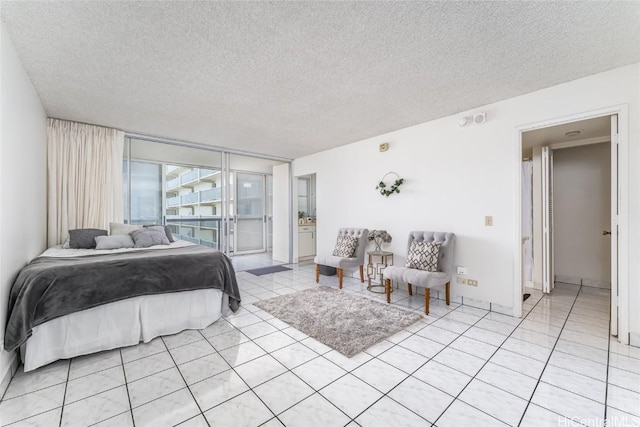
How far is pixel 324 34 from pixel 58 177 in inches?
158

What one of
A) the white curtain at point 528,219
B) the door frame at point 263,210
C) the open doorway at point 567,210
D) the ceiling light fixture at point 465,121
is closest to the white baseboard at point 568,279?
the open doorway at point 567,210

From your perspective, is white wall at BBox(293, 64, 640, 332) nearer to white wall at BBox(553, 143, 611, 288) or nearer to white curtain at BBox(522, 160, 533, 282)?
white curtain at BBox(522, 160, 533, 282)

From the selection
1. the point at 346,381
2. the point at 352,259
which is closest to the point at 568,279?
the point at 352,259

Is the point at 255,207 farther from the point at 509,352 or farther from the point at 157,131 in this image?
the point at 509,352

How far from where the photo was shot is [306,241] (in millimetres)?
6426

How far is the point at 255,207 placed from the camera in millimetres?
7152

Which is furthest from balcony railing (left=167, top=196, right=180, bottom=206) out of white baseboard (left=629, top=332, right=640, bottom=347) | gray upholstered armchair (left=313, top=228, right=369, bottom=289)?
white baseboard (left=629, top=332, right=640, bottom=347)

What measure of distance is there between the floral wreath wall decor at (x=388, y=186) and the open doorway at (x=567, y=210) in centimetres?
166

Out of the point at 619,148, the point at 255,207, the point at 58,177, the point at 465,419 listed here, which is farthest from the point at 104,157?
the point at 619,148

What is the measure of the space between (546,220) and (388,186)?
2.24m

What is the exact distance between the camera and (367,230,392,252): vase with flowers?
13.6 ft

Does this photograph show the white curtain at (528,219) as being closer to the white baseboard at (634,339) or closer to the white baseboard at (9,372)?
the white baseboard at (634,339)

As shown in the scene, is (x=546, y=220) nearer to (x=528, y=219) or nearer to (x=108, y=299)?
(x=528, y=219)

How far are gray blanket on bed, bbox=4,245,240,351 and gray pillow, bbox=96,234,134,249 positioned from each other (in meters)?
0.55
